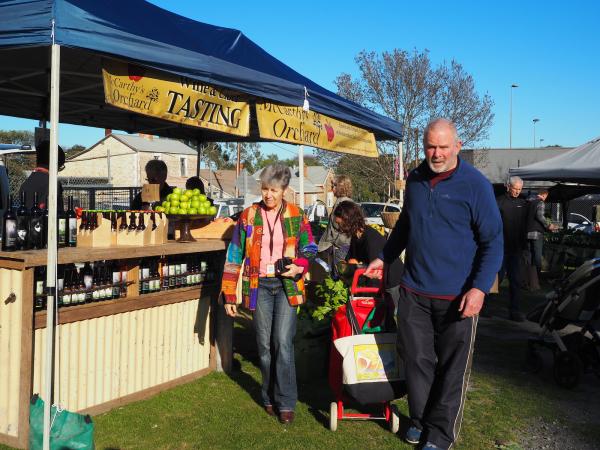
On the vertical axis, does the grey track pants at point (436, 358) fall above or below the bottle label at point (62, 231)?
below

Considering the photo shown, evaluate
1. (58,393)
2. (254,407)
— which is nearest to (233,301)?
(254,407)

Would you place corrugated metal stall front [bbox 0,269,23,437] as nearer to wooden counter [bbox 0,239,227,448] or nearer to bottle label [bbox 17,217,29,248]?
wooden counter [bbox 0,239,227,448]

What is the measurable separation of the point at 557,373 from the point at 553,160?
7.93 metres

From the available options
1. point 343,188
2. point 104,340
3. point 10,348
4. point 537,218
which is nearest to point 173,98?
point 104,340

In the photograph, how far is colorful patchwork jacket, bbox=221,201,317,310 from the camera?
4.52 meters

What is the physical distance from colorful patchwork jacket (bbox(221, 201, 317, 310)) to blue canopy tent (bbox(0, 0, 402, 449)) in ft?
3.91

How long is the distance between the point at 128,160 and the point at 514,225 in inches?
1889

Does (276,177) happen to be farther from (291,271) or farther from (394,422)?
(394,422)

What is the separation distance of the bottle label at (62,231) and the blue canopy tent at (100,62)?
681mm

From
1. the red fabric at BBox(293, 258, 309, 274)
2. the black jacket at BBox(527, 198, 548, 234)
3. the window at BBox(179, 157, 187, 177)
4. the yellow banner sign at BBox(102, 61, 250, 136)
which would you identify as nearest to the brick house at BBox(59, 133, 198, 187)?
the window at BBox(179, 157, 187, 177)

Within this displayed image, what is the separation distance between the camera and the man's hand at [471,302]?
142 inches

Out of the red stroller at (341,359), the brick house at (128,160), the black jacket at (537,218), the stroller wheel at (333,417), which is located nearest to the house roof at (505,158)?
the black jacket at (537,218)

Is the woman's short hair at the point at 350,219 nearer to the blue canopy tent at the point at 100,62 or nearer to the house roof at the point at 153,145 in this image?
the blue canopy tent at the point at 100,62

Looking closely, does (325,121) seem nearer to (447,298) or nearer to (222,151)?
(447,298)
